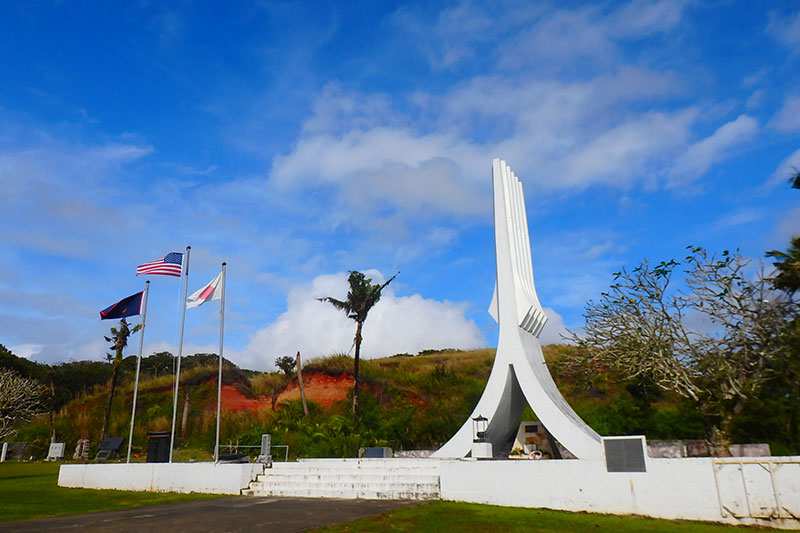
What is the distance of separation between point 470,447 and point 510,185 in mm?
8541

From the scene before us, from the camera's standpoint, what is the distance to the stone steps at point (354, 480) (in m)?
11.8

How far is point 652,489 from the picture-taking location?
378 inches

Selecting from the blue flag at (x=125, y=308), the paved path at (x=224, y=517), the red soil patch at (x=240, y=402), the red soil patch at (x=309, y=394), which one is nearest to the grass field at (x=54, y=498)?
the paved path at (x=224, y=517)

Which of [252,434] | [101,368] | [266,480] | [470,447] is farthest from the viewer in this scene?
[101,368]

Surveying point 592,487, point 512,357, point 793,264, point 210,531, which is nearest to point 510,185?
point 512,357

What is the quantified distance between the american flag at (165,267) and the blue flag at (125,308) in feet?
3.99

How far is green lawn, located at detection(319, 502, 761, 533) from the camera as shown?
8.02 meters

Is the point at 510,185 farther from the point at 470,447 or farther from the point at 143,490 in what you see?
the point at 143,490

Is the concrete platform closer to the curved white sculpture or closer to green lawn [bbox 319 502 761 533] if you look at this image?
green lawn [bbox 319 502 761 533]

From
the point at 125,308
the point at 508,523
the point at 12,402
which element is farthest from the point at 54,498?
the point at 12,402

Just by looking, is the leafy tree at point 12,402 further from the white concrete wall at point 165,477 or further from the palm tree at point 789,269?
the palm tree at point 789,269

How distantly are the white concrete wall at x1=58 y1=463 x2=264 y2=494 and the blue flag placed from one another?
4396 millimetres

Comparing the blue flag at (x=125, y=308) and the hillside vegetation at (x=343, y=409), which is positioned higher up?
the blue flag at (x=125, y=308)

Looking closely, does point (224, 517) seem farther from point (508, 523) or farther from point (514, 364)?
point (514, 364)
